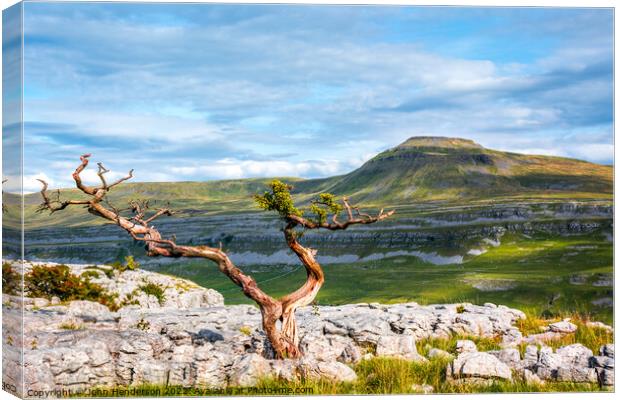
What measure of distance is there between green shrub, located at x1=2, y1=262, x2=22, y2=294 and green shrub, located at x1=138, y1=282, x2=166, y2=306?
36.8 ft

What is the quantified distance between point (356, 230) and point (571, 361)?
97.0 metres

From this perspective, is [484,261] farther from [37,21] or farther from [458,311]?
[37,21]

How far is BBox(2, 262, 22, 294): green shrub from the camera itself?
1443 cm

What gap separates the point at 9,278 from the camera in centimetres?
1459

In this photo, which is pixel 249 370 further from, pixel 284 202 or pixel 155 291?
pixel 155 291

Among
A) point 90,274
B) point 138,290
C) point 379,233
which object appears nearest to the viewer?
point 138,290

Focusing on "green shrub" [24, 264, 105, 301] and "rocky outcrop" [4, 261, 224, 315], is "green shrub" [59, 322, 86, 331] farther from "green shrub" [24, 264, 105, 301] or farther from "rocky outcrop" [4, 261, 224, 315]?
"green shrub" [24, 264, 105, 301]

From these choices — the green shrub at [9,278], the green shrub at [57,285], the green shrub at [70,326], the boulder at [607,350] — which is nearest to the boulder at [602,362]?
the boulder at [607,350]

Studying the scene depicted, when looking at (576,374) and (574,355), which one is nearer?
(576,374)

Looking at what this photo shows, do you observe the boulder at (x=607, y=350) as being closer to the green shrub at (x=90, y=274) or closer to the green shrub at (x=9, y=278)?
the green shrub at (x=9, y=278)

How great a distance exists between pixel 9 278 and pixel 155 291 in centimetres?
1206

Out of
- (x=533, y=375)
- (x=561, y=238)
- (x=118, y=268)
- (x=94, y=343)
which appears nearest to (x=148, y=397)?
(x=94, y=343)

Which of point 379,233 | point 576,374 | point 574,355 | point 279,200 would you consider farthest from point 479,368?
point 379,233

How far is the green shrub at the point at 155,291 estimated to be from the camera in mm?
25980
